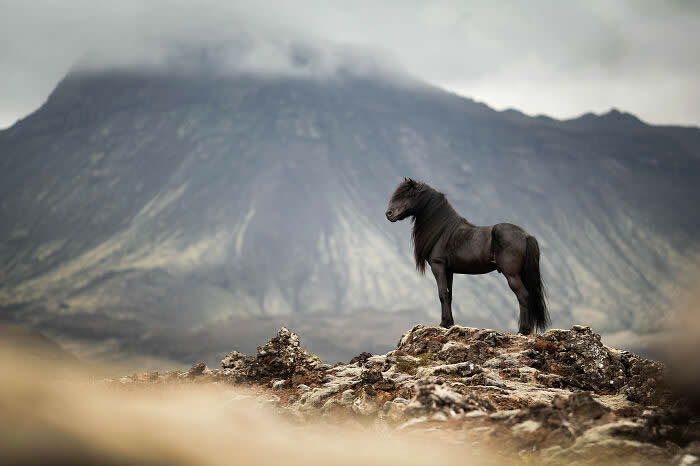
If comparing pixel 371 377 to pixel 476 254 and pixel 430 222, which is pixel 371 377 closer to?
pixel 476 254

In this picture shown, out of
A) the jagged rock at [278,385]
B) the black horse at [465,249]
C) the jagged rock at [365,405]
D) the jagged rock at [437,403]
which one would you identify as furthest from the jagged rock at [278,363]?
the jagged rock at [437,403]

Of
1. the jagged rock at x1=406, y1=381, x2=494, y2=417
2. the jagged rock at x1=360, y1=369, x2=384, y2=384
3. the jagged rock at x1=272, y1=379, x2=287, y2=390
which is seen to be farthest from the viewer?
the jagged rock at x1=272, y1=379, x2=287, y2=390

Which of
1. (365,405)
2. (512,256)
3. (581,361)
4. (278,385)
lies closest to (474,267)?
(512,256)

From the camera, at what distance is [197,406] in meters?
19.2

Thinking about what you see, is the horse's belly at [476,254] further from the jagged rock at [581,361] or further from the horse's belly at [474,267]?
the jagged rock at [581,361]

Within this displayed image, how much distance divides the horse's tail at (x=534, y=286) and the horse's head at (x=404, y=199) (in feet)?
12.3

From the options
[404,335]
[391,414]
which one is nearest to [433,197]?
[404,335]

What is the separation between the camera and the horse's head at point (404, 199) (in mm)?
24594

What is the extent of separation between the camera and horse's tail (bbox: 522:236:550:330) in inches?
909

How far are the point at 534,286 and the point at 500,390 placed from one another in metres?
5.48

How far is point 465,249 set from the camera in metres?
23.8

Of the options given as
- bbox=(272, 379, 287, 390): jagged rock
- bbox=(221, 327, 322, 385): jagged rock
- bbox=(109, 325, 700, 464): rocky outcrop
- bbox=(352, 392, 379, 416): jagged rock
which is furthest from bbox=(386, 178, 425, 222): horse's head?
bbox=(352, 392, 379, 416): jagged rock

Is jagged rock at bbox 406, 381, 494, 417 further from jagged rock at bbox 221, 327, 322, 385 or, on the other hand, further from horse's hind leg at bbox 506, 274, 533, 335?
horse's hind leg at bbox 506, 274, 533, 335

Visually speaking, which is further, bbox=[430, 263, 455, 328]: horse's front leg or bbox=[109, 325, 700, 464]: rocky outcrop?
bbox=[430, 263, 455, 328]: horse's front leg
